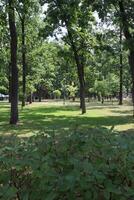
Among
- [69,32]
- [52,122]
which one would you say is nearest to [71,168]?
[52,122]

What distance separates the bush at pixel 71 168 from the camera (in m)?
3.76

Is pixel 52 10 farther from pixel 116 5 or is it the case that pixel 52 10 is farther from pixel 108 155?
pixel 108 155

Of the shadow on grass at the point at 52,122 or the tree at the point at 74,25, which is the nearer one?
the shadow on grass at the point at 52,122

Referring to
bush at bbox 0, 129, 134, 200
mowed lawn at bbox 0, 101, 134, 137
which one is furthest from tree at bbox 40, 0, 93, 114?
bush at bbox 0, 129, 134, 200

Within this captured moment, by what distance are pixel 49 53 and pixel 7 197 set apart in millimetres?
62970

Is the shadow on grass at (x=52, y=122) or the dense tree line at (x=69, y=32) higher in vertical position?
the dense tree line at (x=69, y=32)

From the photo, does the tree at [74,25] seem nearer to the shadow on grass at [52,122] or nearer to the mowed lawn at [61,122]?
the mowed lawn at [61,122]

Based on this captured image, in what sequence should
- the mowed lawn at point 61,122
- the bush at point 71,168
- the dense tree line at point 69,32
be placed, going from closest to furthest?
the bush at point 71,168 < the mowed lawn at point 61,122 < the dense tree line at point 69,32

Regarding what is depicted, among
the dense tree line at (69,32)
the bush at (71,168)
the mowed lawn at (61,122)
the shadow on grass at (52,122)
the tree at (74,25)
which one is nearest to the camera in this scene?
the bush at (71,168)

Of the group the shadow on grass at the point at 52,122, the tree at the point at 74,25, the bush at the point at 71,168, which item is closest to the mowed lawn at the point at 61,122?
the shadow on grass at the point at 52,122

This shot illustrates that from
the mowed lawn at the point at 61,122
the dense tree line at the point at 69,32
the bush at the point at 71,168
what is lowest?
the mowed lawn at the point at 61,122

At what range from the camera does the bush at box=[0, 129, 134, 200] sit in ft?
12.3

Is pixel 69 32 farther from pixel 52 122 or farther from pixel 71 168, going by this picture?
pixel 71 168

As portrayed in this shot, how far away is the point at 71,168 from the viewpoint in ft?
13.5
